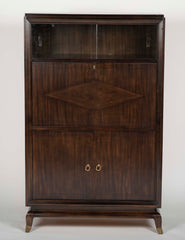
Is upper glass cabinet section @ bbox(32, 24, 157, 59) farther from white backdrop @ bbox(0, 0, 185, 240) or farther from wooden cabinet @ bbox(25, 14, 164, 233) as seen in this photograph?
white backdrop @ bbox(0, 0, 185, 240)

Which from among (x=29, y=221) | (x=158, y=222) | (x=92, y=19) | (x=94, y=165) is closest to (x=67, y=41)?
(x=92, y=19)

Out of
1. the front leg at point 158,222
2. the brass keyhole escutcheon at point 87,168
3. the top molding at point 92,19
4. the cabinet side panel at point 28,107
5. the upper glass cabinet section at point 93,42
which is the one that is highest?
the top molding at point 92,19

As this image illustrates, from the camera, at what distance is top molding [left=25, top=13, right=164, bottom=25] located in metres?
2.64

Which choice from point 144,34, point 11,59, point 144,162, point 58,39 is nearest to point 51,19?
point 58,39

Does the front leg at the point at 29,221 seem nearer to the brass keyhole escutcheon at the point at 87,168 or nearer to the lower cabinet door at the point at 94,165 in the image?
the lower cabinet door at the point at 94,165

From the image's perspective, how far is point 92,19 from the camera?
265 cm

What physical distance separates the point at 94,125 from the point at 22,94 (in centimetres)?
92

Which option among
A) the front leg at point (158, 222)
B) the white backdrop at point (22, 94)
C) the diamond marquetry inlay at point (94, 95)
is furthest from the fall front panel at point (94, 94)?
the white backdrop at point (22, 94)

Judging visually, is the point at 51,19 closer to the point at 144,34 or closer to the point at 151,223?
the point at 144,34

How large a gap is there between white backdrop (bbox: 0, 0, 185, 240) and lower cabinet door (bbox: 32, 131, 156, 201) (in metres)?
0.51

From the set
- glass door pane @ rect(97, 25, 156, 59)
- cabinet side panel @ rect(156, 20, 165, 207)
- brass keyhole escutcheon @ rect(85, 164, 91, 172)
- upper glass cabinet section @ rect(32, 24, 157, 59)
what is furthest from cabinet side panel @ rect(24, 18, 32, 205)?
cabinet side panel @ rect(156, 20, 165, 207)

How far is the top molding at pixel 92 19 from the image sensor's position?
264 centimetres

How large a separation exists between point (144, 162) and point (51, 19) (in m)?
1.06

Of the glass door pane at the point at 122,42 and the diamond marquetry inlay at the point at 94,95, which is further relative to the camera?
the glass door pane at the point at 122,42
